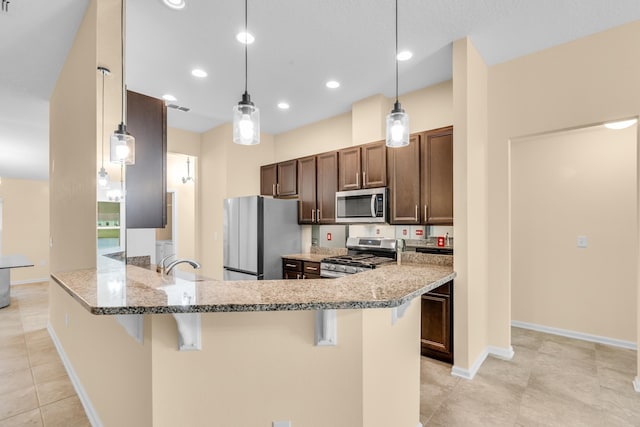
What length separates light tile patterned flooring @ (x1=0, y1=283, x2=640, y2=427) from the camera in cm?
211

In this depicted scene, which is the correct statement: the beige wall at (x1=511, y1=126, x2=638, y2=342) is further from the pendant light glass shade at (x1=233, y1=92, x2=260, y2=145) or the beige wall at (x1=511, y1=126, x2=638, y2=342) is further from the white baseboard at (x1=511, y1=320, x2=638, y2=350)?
the pendant light glass shade at (x1=233, y1=92, x2=260, y2=145)

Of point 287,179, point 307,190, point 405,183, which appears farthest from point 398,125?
point 287,179

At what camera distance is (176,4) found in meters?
2.16

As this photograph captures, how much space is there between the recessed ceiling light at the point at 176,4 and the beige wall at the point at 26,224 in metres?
8.40

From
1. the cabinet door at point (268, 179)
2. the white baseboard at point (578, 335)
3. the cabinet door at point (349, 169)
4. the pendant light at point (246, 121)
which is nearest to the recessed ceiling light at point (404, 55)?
the cabinet door at point (349, 169)

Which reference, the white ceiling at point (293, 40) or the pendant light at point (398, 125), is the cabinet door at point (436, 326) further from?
the white ceiling at point (293, 40)

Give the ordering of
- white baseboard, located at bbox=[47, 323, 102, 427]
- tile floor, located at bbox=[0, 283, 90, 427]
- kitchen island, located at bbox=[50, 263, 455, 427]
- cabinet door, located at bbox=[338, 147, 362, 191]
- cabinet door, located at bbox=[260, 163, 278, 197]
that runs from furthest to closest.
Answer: cabinet door, located at bbox=[260, 163, 278, 197], cabinet door, located at bbox=[338, 147, 362, 191], tile floor, located at bbox=[0, 283, 90, 427], white baseboard, located at bbox=[47, 323, 102, 427], kitchen island, located at bbox=[50, 263, 455, 427]

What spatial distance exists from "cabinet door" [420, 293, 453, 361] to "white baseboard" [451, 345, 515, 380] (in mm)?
184

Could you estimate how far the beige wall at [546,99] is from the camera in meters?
2.50

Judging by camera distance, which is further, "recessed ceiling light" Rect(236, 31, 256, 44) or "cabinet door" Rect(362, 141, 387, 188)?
"cabinet door" Rect(362, 141, 387, 188)

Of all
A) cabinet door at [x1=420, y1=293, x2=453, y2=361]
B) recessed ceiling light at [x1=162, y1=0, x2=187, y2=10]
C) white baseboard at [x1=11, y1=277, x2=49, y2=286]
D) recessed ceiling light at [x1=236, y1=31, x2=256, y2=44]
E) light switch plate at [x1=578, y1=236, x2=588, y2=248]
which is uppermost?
recessed ceiling light at [x1=236, y1=31, x2=256, y2=44]

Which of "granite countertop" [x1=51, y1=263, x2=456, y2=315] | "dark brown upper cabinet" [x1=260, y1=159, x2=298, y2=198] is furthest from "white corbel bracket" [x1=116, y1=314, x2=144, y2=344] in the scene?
"dark brown upper cabinet" [x1=260, y1=159, x2=298, y2=198]

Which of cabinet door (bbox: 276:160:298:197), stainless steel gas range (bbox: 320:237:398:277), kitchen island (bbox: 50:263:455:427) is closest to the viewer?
kitchen island (bbox: 50:263:455:427)

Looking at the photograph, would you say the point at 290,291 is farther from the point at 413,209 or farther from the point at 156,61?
the point at 156,61
